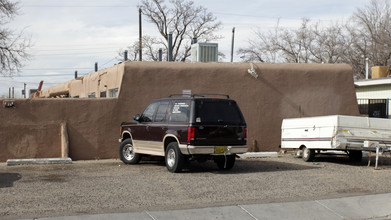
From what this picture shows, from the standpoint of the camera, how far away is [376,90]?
25.3m

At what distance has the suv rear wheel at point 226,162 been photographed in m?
13.9

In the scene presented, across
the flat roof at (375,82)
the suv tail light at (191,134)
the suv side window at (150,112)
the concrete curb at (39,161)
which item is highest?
the flat roof at (375,82)

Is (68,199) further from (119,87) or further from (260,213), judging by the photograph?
(119,87)

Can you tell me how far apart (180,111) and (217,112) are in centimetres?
98

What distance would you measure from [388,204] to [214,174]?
4.65 m

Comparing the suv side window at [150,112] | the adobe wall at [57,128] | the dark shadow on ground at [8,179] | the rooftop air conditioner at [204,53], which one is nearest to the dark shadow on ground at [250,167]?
the suv side window at [150,112]

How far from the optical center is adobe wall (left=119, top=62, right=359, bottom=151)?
18500 millimetres

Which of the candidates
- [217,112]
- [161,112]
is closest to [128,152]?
[161,112]

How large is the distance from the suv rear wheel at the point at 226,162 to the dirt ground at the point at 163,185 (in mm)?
211

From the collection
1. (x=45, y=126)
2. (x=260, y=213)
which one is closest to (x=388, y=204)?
(x=260, y=213)

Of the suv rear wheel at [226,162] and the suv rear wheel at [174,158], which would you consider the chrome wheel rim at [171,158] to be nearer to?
the suv rear wheel at [174,158]

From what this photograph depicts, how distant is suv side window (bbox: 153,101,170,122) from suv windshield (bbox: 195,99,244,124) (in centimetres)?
128

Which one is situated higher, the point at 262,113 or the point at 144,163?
the point at 262,113

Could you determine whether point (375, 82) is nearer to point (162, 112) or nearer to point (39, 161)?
point (162, 112)
